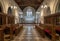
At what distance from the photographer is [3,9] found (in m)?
15.8

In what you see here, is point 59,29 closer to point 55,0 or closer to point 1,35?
point 1,35

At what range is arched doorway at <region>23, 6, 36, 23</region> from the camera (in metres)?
35.2

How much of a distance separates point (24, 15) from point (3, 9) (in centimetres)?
1999

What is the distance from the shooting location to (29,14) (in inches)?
1428

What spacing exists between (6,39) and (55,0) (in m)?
11.2

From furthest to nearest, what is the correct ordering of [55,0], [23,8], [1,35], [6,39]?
1. [23,8]
2. [55,0]
3. [6,39]
4. [1,35]

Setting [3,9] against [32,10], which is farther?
[32,10]

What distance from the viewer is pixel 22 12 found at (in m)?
34.3

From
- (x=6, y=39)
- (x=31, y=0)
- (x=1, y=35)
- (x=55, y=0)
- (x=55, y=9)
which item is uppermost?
(x=31, y=0)

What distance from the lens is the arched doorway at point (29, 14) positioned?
35.2m

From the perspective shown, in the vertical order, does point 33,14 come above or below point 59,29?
above

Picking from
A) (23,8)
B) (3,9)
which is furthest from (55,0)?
(23,8)

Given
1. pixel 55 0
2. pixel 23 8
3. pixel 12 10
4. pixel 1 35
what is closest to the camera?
pixel 1 35

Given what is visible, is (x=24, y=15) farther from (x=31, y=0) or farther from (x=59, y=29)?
(x=59, y=29)
